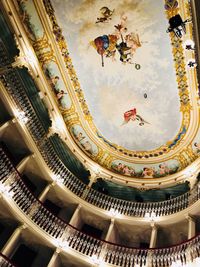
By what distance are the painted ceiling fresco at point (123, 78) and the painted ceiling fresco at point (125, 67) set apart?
46mm

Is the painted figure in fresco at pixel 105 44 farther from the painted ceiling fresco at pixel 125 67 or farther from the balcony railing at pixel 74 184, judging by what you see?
the balcony railing at pixel 74 184

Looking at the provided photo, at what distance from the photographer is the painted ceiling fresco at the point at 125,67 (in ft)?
48.0

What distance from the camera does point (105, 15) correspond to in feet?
48.4

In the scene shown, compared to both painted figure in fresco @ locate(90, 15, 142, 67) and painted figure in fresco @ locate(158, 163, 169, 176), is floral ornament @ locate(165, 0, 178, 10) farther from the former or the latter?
painted figure in fresco @ locate(158, 163, 169, 176)

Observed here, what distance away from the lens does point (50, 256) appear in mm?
14312

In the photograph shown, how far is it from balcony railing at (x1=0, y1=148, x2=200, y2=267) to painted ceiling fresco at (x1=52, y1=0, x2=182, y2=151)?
6158 mm

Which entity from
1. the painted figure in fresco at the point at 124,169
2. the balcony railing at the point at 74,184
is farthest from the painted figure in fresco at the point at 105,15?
the painted figure in fresco at the point at 124,169

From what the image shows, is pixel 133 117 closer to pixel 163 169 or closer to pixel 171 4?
pixel 163 169

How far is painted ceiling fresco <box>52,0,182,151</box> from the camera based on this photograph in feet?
48.0

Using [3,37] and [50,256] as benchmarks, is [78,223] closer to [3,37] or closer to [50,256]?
[50,256]

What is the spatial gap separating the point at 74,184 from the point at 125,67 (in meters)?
6.91

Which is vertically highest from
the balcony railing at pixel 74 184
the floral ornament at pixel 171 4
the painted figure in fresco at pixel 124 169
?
the floral ornament at pixel 171 4

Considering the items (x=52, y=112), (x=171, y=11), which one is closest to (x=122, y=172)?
(x=52, y=112)

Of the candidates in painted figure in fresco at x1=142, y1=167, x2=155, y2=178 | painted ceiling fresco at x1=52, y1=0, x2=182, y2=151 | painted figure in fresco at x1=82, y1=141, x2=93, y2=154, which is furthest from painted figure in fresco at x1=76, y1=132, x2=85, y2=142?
painted figure in fresco at x1=142, y1=167, x2=155, y2=178
